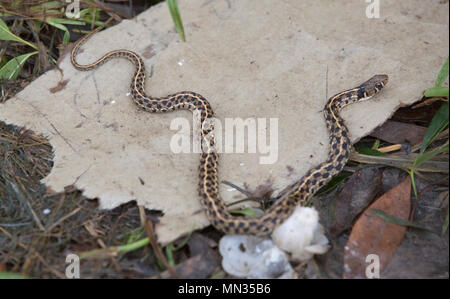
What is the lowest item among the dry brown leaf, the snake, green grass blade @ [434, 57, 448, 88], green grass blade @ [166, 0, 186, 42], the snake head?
the dry brown leaf

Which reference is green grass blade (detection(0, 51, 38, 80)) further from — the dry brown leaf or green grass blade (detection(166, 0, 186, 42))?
the dry brown leaf

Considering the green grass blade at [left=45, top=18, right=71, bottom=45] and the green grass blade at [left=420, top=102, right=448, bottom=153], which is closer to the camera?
the green grass blade at [left=420, top=102, right=448, bottom=153]

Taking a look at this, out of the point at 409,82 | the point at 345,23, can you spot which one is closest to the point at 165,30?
the point at 345,23

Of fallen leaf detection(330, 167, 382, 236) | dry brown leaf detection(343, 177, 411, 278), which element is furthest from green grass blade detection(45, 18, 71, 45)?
dry brown leaf detection(343, 177, 411, 278)

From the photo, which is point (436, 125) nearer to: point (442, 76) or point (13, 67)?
point (442, 76)

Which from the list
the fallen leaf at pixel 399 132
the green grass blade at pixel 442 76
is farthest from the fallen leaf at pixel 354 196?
the green grass blade at pixel 442 76

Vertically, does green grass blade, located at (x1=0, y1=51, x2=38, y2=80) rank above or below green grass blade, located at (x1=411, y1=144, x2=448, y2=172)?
above

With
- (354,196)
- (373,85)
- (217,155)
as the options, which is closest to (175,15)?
(217,155)

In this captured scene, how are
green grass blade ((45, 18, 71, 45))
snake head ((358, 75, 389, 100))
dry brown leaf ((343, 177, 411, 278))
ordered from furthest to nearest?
green grass blade ((45, 18, 71, 45))
snake head ((358, 75, 389, 100))
dry brown leaf ((343, 177, 411, 278))
